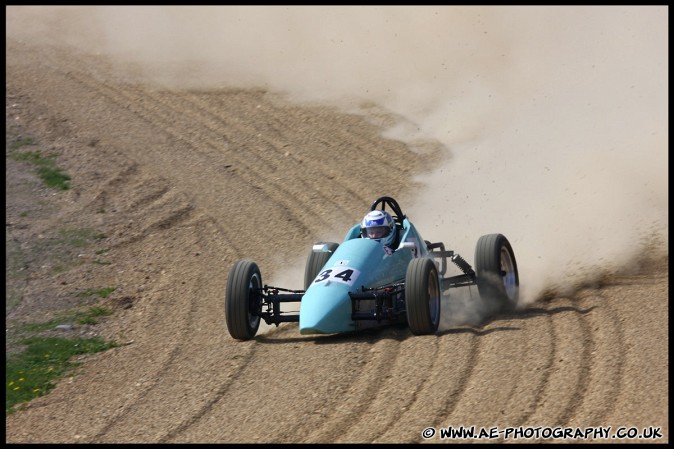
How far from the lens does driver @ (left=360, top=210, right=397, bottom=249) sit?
13852 mm

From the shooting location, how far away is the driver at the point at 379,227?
1385 cm

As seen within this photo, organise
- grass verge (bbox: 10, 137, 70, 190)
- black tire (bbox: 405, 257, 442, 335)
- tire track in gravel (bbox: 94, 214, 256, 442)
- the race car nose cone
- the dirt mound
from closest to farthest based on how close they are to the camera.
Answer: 1. the dirt mound
2. tire track in gravel (bbox: 94, 214, 256, 442)
3. black tire (bbox: 405, 257, 442, 335)
4. the race car nose cone
5. grass verge (bbox: 10, 137, 70, 190)

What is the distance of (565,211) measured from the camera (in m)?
17.8

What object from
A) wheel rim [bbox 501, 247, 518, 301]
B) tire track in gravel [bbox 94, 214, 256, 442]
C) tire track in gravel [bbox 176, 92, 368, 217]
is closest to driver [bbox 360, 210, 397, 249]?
wheel rim [bbox 501, 247, 518, 301]

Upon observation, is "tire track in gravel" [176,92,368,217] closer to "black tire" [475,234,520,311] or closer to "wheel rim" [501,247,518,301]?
"wheel rim" [501,247,518,301]

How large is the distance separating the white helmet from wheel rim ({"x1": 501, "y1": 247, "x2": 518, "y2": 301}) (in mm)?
1778

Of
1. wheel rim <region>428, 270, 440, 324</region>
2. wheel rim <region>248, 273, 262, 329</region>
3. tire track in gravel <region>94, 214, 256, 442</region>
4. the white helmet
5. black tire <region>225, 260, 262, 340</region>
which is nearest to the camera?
tire track in gravel <region>94, 214, 256, 442</region>

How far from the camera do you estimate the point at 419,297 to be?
1214cm

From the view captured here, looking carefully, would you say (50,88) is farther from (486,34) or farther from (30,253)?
(486,34)

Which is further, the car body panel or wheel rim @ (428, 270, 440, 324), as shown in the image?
wheel rim @ (428, 270, 440, 324)

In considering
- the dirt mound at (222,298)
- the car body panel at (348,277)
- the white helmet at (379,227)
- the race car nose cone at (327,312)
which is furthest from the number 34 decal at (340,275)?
the white helmet at (379,227)

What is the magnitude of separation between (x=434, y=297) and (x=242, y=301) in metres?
2.53

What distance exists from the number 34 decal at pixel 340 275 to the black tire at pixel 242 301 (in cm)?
95

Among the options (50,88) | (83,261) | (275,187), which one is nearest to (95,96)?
(50,88)
